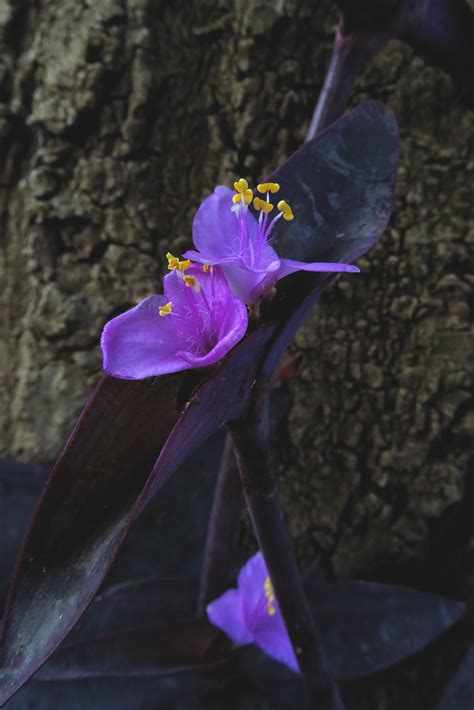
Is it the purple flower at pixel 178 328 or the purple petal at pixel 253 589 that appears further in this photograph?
the purple petal at pixel 253 589

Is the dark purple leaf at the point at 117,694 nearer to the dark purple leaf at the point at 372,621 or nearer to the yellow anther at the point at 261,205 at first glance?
the dark purple leaf at the point at 372,621

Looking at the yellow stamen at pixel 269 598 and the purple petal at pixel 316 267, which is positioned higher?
the purple petal at pixel 316 267

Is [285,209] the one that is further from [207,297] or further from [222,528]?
[222,528]

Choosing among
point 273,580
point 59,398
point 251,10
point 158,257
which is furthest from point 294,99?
point 273,580

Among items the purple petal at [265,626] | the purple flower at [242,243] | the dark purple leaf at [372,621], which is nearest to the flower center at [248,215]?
the purple flower at [242,243]

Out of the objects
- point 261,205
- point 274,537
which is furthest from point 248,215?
point 274,537

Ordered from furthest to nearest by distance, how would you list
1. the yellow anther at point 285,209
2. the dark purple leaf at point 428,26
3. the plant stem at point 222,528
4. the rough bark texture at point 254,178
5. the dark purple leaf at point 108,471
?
the rough bark texture at point 254,178, the plant stem at point 222,528, the dark purple leaf at point 428,26, the yellow anther at point 285,209, the dark purple leaf at point 108,471

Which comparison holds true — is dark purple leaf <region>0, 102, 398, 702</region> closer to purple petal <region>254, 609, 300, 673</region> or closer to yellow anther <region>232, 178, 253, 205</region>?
yellow anther <region>232, 178, 253, 205</region>
